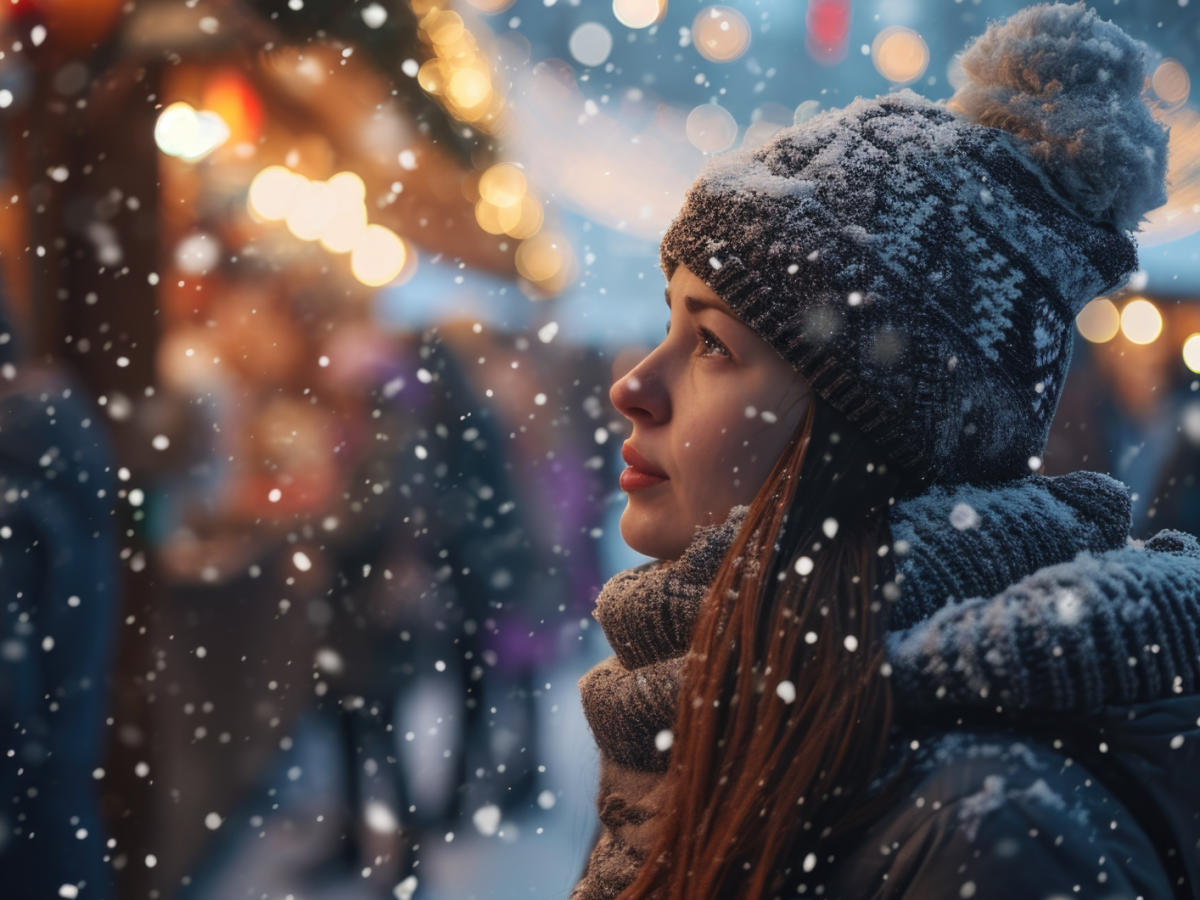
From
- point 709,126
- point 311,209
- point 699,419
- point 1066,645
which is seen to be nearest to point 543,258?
point 311,209

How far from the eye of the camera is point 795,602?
0.82 m

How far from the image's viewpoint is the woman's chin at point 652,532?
980 millimetres

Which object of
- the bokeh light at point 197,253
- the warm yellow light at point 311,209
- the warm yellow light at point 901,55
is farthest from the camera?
the warm yellow light at point 311,209

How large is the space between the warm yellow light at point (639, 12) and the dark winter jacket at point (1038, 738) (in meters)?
1.65

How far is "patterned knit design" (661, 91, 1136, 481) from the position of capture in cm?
91

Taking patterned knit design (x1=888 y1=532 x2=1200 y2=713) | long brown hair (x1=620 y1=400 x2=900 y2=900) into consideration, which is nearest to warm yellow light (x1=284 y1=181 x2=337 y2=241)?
long brown hair (x1=620 y1=400 x2=900 y2=900)

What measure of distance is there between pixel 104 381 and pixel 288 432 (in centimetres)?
76

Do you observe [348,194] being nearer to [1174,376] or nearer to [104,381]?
[104,381]

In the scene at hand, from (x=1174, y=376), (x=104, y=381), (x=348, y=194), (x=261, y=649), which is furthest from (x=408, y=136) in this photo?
(x=1174, y=376)

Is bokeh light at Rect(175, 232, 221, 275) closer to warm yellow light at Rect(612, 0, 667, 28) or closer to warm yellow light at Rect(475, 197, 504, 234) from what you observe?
warm yellow light at Rect(475, 197, 504, 234)

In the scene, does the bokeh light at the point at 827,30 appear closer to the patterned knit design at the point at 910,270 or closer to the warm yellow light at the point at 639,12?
the warm yellow light at the point at 639,12

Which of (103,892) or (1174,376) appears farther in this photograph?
(1174,376)

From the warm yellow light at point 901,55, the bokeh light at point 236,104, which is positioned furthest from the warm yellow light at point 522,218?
the warm yellow light at point 901,55

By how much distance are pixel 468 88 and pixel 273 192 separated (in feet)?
2.93
